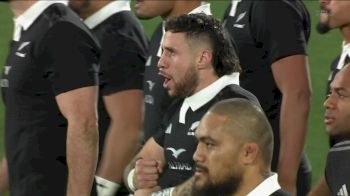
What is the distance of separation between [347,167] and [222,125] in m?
0.62

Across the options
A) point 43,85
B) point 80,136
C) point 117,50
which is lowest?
point 117,50

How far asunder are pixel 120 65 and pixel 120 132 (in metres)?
0.32

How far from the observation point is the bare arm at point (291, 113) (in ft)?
17.8

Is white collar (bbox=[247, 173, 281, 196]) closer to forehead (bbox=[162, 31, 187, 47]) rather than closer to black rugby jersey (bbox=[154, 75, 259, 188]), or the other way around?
black rugby jersey (bbox=[154, 75, 259, 188])

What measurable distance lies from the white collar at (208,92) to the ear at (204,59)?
0.28ft

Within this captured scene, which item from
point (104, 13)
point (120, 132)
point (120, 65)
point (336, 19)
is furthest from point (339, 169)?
point (104, 13)

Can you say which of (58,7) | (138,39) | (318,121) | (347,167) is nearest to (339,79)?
(347,167)

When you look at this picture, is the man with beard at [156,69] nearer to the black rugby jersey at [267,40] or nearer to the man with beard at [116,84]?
the man with beard at [116,84]

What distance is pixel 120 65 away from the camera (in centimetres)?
581

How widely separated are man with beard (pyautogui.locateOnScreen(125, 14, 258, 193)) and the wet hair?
445mm

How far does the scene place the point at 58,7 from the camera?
4.84 metres

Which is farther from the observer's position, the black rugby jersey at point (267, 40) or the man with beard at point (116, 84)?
the man with beard at point (116, 84)

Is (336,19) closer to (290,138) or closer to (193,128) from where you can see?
(290,138)

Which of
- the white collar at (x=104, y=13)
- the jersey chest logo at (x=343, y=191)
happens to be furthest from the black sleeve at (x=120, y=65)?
the jersey chest logo at (x=343, y=191)
